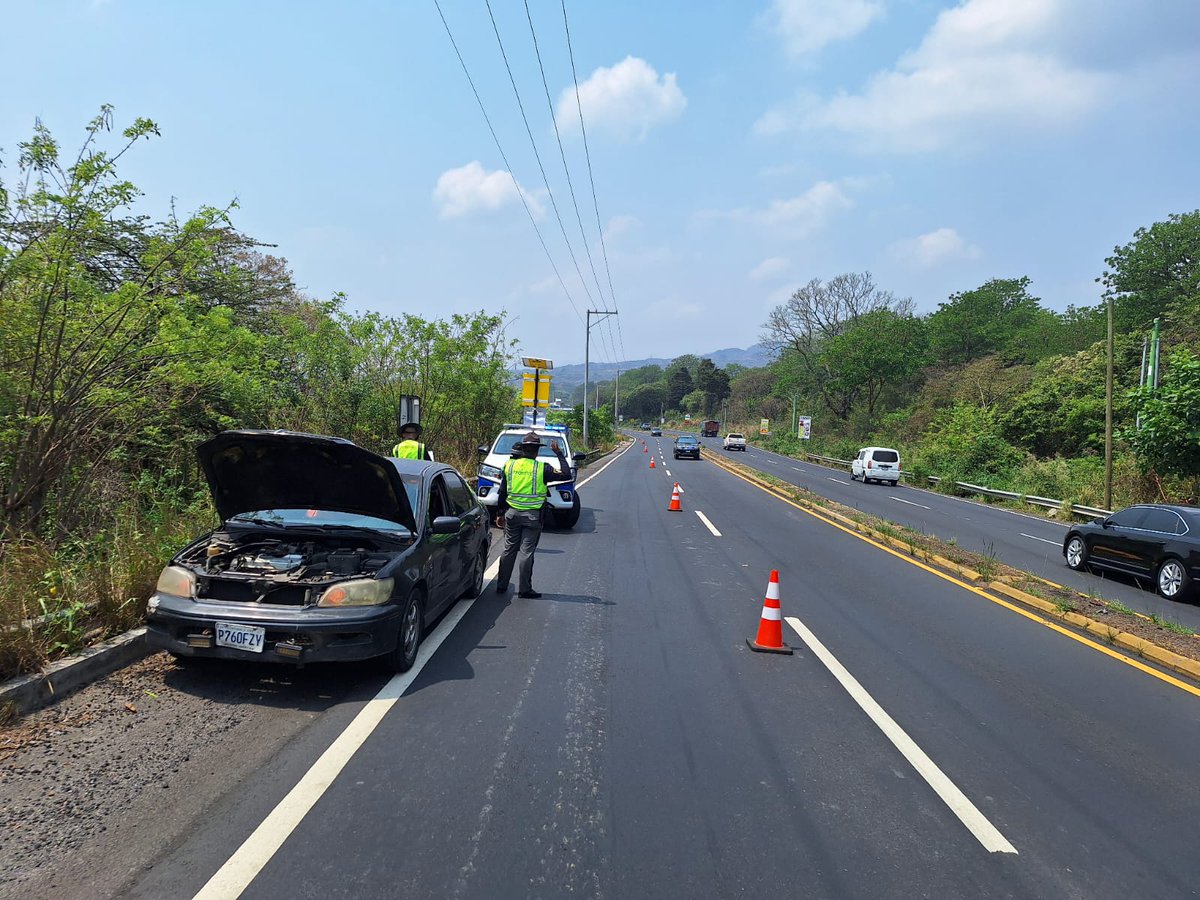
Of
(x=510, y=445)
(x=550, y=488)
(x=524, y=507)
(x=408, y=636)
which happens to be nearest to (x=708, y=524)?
(x=550, y=488)

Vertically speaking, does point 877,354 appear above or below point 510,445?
above

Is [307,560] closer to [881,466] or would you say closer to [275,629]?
[275,629]

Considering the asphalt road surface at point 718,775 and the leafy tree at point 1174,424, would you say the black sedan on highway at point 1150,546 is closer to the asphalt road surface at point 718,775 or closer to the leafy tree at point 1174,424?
the asphalt road surface at point 718,775

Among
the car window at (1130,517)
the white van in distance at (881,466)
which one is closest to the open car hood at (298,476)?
the car window at (1130,517)

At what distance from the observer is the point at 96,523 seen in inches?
300

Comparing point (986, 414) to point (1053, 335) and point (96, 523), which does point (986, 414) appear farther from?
point (96, 523)

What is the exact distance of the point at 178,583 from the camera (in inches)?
194

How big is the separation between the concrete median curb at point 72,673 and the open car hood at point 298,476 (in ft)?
3.89

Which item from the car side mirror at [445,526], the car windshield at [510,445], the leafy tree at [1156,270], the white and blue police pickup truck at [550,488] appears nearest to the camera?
the car side mirror at [445,526]

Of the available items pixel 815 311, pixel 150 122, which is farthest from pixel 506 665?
pixel 815 311

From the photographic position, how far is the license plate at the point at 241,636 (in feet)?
15.3

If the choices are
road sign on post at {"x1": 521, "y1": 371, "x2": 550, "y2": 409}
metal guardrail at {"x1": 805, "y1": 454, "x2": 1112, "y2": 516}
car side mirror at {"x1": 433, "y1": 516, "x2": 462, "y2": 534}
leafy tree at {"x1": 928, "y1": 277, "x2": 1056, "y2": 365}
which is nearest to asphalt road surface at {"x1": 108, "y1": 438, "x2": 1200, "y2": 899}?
car side mirror at {"x1": 433, "y1": 516, "x2": 462, "y2": 534}

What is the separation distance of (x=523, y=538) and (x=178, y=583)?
3.78m

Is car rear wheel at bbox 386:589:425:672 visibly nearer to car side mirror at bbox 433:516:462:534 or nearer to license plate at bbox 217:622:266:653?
car side mirror at bbox 433:516:462:534
